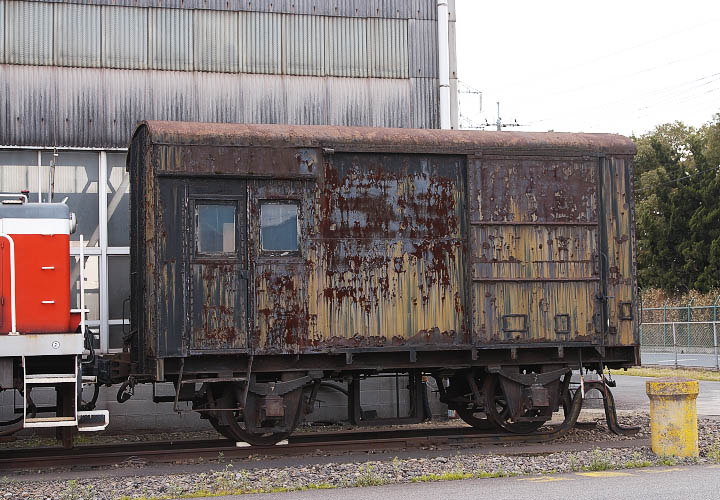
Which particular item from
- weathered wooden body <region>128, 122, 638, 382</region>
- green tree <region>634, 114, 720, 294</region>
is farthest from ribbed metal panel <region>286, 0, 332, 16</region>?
green tree <region>634, 114, 720, 294</region>

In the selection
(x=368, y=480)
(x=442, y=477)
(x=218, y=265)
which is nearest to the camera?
(x=368, y=480)

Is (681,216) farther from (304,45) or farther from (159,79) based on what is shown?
(159,79)

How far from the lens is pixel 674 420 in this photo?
10.7 meters

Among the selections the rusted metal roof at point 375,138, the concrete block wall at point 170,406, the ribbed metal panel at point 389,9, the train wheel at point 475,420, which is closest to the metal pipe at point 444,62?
the ribbed metal panel at point 389,9

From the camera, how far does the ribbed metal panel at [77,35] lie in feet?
51.0

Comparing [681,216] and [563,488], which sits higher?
[681,216]

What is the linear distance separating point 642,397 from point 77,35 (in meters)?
14.0

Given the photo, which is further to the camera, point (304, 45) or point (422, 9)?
point (422, 9)

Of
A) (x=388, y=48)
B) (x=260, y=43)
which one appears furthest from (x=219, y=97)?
(x=388, y=48)

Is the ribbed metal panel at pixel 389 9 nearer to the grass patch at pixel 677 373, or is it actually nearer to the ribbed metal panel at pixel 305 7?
the ribbed metal panel at pixel 305 7

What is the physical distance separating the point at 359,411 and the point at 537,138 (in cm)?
460

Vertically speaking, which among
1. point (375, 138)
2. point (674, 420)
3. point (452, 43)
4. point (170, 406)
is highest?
point (452, 43)

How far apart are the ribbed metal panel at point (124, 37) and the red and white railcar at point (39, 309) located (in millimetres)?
5478

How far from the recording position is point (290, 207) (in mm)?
11625
